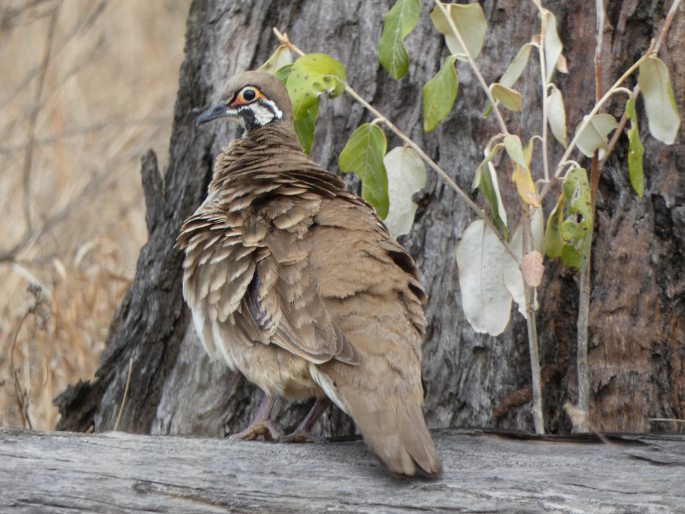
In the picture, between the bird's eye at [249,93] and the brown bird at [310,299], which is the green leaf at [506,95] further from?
the bird's eye at [249,93]

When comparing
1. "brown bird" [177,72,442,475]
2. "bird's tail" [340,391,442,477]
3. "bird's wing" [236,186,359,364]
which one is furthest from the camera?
"bird's wing" [236,186,359,364]

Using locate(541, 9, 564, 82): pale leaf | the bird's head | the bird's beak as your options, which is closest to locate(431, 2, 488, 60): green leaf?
locate(541, 9, 564, 82): pale leaf

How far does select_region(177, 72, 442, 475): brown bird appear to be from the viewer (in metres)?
3.14

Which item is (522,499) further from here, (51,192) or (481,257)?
(51,192)

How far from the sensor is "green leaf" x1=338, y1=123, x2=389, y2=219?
362 centimetres

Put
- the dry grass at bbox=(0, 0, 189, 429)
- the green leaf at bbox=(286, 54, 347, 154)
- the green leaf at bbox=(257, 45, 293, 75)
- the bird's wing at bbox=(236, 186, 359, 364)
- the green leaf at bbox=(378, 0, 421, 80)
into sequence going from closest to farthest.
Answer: the bird's wing at bbox=(236, 186, 359, 364) < the green leaf at bbox=(378, 0, 421, 80) < the green leaf at bbox=(286, 54, 347, 154) < the green leaf at bbox=(257, 45, 293, 75) < the dry grass at bbox=(0, 0, 189, 429)

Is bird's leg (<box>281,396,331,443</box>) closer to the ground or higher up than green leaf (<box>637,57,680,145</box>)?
closer to the ground

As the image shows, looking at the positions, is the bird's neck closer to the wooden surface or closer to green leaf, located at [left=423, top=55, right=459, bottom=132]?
green leaf, located at [left=423, top=55, right=459, bottom=132]

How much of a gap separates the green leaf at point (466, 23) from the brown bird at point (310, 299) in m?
0.64

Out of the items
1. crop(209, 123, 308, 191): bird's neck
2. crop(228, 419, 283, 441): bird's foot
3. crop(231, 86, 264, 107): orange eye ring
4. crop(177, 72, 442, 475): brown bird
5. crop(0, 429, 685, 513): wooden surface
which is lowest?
crop(0, 429, 685, 513): wooden surface

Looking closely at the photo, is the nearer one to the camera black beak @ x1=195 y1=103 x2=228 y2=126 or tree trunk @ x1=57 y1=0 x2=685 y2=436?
tree trunk @ x1=57 y1=0 x2=685 y2=436

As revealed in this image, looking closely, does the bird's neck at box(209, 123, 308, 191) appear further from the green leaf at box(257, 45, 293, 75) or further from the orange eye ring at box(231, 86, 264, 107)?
the green leaf at box(257, 45, 293, 75)

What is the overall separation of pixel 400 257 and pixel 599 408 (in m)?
1.08

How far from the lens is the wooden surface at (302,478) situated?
299cm
